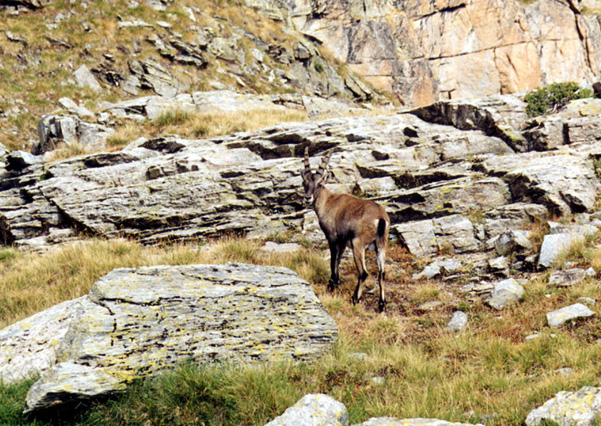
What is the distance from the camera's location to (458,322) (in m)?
7.61

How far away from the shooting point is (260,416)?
15.5 feet

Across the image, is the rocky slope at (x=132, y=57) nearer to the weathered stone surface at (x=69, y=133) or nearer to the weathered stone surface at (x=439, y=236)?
the weathered stone surface at (x=69, y=133)

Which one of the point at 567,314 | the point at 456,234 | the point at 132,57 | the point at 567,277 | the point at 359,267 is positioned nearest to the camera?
the point at 567,314

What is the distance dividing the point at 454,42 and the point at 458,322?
143 feet

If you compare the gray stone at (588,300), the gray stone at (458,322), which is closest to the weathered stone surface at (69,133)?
the gray stone at (458,322)

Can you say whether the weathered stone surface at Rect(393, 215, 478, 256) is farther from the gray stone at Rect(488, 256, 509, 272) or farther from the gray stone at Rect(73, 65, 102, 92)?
the gray stone at Rect(73, 65, 102, 92)

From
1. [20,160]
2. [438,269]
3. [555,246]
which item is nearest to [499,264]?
[555,246]

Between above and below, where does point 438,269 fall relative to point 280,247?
below

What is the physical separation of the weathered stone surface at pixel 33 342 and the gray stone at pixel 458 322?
18.9 ft

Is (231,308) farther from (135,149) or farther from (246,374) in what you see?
(135,149)

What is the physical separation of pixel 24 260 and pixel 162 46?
2375 cm

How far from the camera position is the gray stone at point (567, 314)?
6.80 meters

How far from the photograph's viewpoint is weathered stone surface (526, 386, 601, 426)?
4.23 m

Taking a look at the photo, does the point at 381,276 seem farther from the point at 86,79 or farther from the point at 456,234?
the point at 86,79
